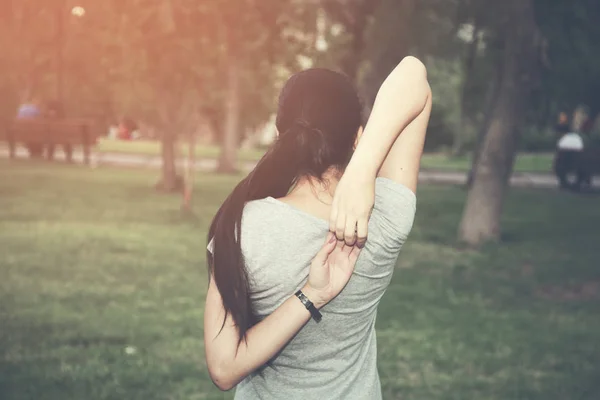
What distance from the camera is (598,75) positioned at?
35.9 meters

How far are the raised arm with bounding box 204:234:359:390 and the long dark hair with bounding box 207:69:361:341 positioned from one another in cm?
3

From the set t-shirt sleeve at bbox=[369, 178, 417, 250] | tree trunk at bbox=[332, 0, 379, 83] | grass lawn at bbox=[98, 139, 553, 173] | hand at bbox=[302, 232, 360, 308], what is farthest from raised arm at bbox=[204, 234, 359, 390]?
grass lawn at bbox=[98, 139, 553, 173]

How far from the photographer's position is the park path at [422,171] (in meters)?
27.7

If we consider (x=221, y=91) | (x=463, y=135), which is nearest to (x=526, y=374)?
(x=221, y=91)

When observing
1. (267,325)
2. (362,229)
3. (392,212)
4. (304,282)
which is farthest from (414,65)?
(267,325)

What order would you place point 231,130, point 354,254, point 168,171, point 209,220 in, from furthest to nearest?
point 231,130
point 168,171
point 209,220
point 354,254

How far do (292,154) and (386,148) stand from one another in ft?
0.73

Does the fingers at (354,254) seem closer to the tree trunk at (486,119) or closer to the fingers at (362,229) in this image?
the fingers at (362,229)

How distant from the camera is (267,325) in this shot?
216 cm

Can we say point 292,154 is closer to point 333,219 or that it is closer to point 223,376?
point 333,219

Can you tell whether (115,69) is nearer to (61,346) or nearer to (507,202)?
(507,202)

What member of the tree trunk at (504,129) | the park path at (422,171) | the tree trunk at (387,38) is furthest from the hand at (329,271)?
the park path at (422,171)

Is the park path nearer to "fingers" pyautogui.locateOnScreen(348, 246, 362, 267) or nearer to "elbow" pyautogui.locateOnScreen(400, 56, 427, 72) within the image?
"elbow" pyautogui.locateOnScreen(400, 56, 427, 72)

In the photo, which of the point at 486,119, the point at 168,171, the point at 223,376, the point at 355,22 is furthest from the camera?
the point at 355,22
